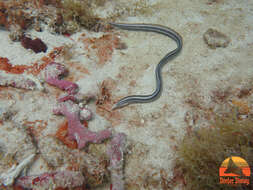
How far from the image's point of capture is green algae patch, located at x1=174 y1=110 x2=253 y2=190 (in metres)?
2.80

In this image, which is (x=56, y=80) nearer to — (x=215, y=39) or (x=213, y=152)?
(x=213, y=152)

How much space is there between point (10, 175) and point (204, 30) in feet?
23.7

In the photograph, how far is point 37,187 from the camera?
2438 mm

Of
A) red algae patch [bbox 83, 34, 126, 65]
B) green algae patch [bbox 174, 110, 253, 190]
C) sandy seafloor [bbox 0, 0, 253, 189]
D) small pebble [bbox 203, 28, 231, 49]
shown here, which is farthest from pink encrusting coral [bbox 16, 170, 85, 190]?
small pebble [bbox 203, 28, 231, 49]

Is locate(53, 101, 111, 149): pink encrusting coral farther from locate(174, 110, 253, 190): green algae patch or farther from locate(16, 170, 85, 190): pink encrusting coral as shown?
locate(174, 110, 253, 190): green algae patch

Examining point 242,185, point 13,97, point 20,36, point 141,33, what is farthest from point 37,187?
point 141,33

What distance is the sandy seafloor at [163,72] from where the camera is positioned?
11.6 ft

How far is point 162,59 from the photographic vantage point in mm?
4992

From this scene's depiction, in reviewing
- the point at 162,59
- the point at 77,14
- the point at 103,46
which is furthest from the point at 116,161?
the point at 77,14

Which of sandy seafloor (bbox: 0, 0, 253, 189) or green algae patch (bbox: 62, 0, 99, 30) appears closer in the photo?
sandy seafloor (bbox: 0, 0, 253, 189)

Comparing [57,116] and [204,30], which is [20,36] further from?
[204,30]

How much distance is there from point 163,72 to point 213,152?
2833 mm

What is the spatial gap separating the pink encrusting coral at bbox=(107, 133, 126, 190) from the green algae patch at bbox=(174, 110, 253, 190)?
4.31 feet

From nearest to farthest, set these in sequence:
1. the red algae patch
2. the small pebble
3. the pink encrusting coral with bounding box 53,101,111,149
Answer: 1. the pink encrusting coral with bounding box 53,101,111,149
2. the red algae patch
3. the small pebble
